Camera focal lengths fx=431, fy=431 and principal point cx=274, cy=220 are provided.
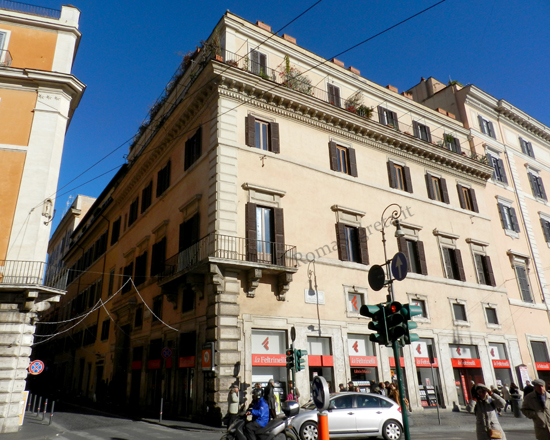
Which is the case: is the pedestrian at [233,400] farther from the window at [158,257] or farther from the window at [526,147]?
the window at [526,147]

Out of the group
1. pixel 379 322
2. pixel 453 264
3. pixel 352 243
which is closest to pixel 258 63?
pixel 352 243

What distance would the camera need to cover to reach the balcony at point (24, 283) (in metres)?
14.1

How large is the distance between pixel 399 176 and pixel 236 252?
11.5 m

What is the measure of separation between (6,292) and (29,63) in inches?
362

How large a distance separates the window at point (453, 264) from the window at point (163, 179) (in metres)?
A: 14.8

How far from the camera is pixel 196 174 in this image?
18531mm

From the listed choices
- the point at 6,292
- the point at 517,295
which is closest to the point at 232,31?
the point at 6,292

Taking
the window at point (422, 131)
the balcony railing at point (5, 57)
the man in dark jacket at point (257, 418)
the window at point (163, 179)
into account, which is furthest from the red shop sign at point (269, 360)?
the window at point (422, 131)

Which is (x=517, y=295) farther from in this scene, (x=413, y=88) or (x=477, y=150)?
(x=413, y=88)

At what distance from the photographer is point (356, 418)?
1138cm

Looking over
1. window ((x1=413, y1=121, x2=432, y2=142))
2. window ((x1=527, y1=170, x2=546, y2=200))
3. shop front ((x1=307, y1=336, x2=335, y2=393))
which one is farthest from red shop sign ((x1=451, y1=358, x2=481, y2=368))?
window ((x1=527, y1=170, x2=546, y2=200))

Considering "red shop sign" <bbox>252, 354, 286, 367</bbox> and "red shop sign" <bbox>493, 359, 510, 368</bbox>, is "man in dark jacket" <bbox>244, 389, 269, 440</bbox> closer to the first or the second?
"red shop sign" <bbox>252, 354, 286, 367</bbox>

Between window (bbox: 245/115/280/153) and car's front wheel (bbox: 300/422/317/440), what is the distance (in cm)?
1093

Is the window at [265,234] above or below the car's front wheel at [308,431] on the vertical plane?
above
